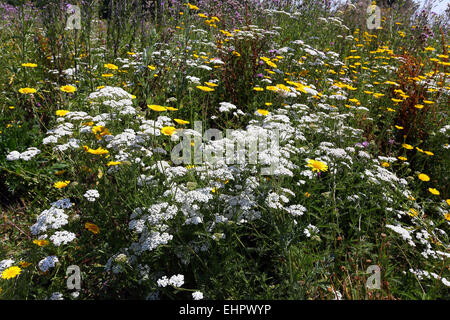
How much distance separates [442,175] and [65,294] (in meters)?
3.85

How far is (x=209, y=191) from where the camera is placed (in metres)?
1.85

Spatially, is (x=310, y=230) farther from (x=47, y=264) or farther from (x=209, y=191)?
(x=47, y=264)

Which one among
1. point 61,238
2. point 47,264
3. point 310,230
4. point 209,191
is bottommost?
point 47,264

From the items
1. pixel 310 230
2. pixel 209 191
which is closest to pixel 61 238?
pixel 209 191

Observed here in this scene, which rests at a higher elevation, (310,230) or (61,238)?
(310,230)

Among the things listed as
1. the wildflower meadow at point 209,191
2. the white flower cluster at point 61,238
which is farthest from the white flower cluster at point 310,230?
the white flower cluster at point 61,238

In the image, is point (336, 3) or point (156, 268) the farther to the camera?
point (336, 3)

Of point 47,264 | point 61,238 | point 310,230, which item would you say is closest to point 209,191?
point 310,230

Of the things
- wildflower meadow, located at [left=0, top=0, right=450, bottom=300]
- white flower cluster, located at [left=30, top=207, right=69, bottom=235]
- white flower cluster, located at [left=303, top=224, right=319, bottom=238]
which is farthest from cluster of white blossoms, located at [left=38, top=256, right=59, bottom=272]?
white flower cluster, located at [left=303, top=224, right=319, bottom=238]

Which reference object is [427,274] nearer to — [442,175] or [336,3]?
[442,175]

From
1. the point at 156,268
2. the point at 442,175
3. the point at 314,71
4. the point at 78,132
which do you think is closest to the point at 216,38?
the point at 314,71

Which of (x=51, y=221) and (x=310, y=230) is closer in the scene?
(x=51, y=221)

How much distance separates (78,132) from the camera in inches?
91.5
